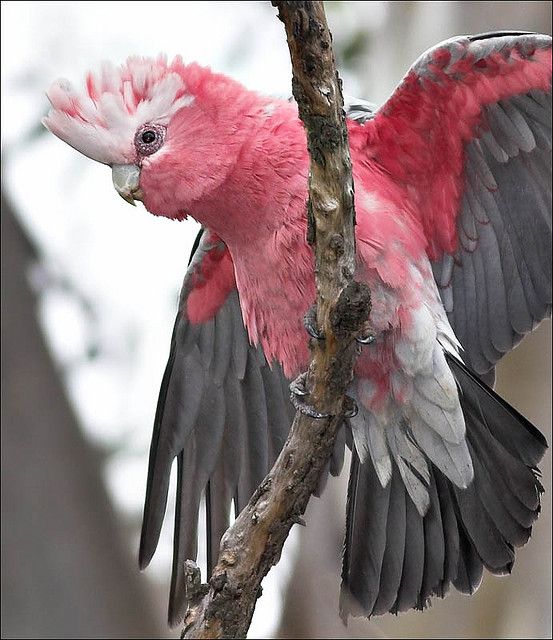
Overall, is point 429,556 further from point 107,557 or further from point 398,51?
point 398,51

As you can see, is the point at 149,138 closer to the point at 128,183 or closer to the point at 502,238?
the point at 128,183

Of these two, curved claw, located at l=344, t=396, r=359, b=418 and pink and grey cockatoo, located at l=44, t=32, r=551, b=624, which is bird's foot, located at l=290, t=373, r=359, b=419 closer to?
curved claw, located at l=344, t=396, r=359, b=418

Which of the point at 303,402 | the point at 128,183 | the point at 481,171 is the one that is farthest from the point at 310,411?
the point at 481,171

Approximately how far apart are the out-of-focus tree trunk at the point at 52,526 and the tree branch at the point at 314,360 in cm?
178

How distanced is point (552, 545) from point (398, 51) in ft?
9.83

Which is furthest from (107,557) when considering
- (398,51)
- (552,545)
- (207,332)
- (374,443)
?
(398,51)

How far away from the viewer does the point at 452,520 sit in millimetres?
3713

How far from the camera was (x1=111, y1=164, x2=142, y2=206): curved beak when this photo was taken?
359cm

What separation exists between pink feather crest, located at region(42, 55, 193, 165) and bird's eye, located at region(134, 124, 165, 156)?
22 millimetres

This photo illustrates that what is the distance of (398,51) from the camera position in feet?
19.8

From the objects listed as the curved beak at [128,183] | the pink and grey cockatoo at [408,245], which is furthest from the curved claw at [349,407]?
the curved beak at [128,183]

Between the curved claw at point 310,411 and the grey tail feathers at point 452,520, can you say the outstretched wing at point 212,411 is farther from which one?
the curved claw at point 310,411

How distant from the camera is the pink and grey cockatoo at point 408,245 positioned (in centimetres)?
354

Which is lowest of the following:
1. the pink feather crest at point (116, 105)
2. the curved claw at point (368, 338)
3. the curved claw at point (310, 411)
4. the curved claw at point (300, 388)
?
the curved claw at point (310, 411)
